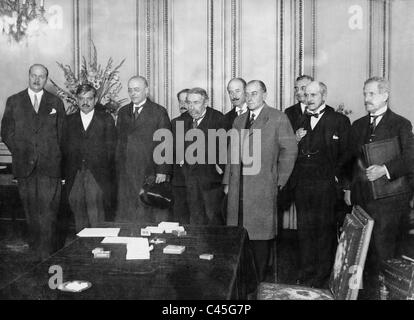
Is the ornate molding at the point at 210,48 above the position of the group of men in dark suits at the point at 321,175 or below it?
above

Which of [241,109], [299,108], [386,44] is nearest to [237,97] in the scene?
[241,109]

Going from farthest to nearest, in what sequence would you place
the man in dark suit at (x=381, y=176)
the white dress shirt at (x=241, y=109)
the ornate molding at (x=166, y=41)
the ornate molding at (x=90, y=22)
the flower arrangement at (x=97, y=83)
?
the ornate molding at (x=90, y=22) < the ornate molding at (x=166, y=41) < the flower arrangement at (x=97, y=83) < the white dress shirt at (x=241, y=109) < the man in dark suit at (x=381, y=176)

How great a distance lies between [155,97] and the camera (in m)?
5.91

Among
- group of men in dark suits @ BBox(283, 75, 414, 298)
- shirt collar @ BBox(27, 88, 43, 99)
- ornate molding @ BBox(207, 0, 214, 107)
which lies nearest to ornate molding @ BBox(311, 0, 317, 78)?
ornate molding @ BBox(207, 0, 214, 107)

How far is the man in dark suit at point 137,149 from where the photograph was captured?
13.9ft

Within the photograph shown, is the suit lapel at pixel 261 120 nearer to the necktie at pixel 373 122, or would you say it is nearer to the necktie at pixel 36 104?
the necktie at pixel 373 122

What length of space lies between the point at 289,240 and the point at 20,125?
2.99m

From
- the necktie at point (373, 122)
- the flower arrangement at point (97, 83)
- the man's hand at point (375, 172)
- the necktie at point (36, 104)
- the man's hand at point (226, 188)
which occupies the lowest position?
the man's hand at point (226, 188)

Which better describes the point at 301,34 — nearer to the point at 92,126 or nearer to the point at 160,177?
the point at 160,177

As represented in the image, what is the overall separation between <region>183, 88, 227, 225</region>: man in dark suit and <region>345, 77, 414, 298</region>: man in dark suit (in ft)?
4.04

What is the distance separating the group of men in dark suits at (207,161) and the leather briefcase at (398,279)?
124 cm

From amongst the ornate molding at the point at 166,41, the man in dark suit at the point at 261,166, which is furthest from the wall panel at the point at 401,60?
the ornate molding at the point at 166,41

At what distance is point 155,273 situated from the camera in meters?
1.92

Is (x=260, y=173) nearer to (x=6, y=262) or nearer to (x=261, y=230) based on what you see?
(x=261, y=230)
